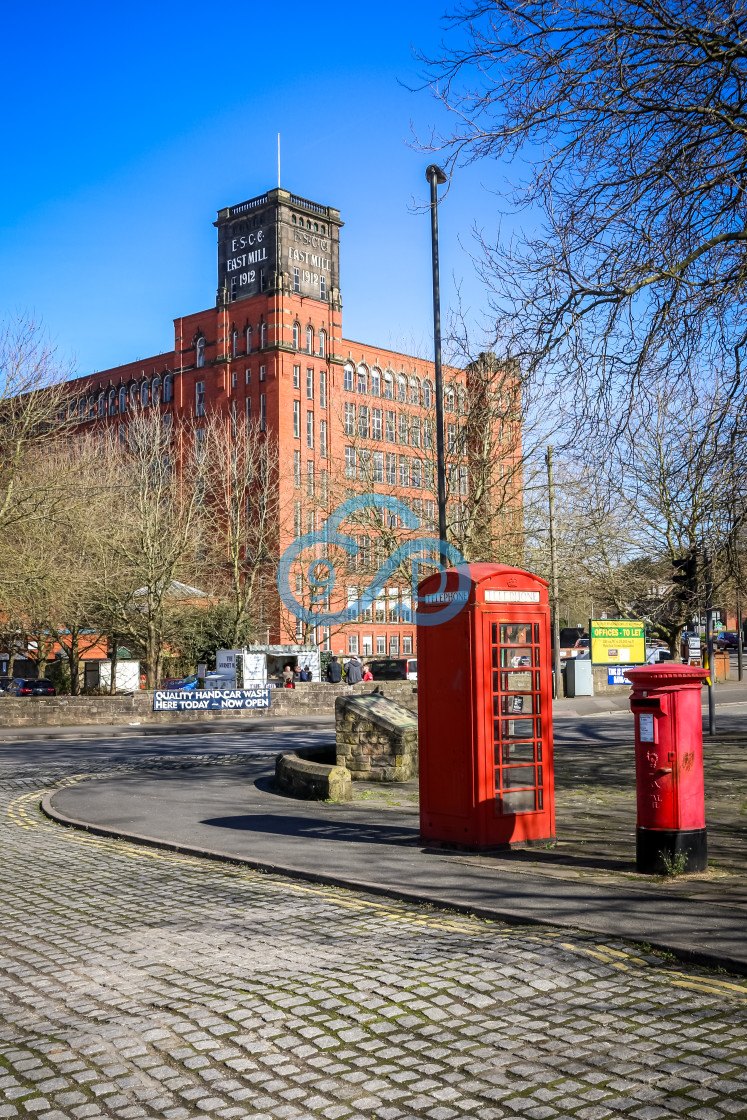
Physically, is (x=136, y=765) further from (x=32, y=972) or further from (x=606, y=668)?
(x=606, y=668)

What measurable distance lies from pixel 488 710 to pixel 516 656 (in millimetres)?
592

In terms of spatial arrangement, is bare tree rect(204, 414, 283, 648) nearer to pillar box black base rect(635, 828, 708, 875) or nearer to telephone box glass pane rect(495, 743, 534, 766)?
telephone box glass pane rect(495, 743, 534, 766)

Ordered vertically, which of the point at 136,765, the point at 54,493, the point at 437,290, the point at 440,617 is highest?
the point at 437,290

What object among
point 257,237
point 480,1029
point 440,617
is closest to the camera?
point 480,1029

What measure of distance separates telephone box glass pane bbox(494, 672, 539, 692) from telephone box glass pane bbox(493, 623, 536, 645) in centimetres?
29

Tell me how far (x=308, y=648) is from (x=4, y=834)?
3101cm

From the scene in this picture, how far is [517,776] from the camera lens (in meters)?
8.84

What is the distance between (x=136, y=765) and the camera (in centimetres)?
1855

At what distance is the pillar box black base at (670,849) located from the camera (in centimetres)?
753

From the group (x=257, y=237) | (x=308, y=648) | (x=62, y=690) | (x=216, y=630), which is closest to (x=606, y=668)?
(x=308, y=648)

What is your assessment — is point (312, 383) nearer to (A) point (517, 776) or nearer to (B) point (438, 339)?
(B) point (438, 339)

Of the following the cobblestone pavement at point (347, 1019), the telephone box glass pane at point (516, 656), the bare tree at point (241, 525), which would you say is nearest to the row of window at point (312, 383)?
the bare tree at point (241, 525)

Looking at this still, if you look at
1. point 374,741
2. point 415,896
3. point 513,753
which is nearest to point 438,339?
point 374,741

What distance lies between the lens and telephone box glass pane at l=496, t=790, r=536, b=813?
8.77 meters
